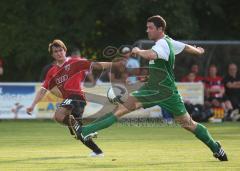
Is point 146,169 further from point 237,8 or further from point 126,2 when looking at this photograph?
point 237,8

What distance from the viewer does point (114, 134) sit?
18156 millimetres

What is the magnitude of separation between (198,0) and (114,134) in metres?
10.8

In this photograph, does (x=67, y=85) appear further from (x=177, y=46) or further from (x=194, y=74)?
(x=194, y=74)

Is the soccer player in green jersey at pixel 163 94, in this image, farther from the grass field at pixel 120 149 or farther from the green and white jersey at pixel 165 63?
the grass field at pixel 120 149

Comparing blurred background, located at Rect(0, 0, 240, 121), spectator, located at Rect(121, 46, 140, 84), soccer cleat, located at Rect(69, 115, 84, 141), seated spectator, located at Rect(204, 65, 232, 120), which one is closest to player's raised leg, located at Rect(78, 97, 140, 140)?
soccer cleat, located at Rect(69, 115, 84, 141)

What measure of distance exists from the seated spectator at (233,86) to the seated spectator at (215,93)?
17 centimetres

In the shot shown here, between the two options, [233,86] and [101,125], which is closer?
[101,125]

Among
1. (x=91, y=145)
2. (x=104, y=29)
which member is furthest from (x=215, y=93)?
(x=91, y=145)

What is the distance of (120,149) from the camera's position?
46.4 ft

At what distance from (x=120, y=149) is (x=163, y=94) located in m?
2.63

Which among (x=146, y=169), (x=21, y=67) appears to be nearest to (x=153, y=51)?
(x=146, y=169)

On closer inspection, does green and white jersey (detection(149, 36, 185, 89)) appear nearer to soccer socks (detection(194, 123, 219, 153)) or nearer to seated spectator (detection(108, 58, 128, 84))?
soccer socks (detection(194, 123, 219, 153))

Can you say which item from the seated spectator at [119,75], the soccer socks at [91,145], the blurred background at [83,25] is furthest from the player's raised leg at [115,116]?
the blurred background at [83,25]

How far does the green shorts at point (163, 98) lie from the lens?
1170 cm
